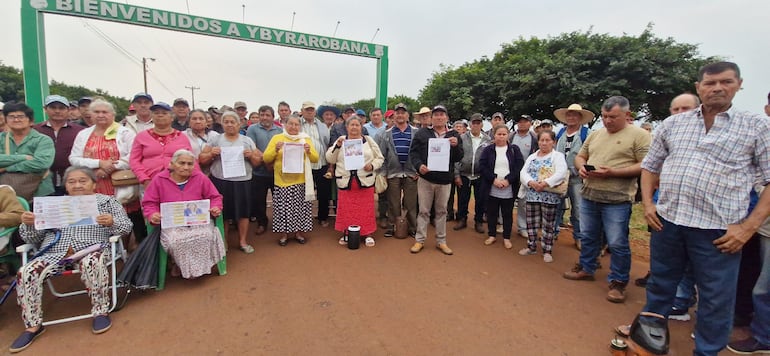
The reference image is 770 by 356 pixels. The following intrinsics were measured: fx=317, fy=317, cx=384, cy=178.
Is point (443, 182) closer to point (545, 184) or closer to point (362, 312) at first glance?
point (545, 184)

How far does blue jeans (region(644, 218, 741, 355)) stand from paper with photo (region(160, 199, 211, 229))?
13.6 feet

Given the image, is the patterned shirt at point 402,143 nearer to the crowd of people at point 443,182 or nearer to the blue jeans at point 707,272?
the crowd of people at point 443,182

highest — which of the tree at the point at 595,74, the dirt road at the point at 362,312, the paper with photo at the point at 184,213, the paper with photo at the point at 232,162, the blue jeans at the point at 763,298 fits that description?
the tree at the point at 595,74

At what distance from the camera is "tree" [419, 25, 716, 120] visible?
44.4 feet

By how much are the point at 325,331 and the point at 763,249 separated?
140 inches

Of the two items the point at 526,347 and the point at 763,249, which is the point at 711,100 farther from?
the point at 526,347

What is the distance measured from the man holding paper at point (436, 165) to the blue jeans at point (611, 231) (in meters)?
1.63

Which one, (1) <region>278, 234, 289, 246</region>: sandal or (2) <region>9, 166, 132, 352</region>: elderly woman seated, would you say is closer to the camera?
(2) <region>9, 166, 132, 352</region>: elderly woman seated

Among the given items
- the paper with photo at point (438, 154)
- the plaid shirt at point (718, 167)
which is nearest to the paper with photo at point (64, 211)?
the paper with photo at point (438, 154)

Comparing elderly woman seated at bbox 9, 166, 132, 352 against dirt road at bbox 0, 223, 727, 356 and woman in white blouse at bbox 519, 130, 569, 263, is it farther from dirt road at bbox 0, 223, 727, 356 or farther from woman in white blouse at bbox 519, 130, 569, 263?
woman in white blouse at bbox 519, 130, 569, 263

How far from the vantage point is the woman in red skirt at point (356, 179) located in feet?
14.9

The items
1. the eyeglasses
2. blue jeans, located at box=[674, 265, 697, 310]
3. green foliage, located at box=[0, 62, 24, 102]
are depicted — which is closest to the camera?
blue jeans, located at box=[674, 265, 697, 310]

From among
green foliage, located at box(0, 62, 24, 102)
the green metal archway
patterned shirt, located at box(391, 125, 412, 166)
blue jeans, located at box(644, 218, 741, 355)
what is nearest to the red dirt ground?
blue jeans, located at box(644, 218, 741, 355)

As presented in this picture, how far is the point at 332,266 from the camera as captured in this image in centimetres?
398
